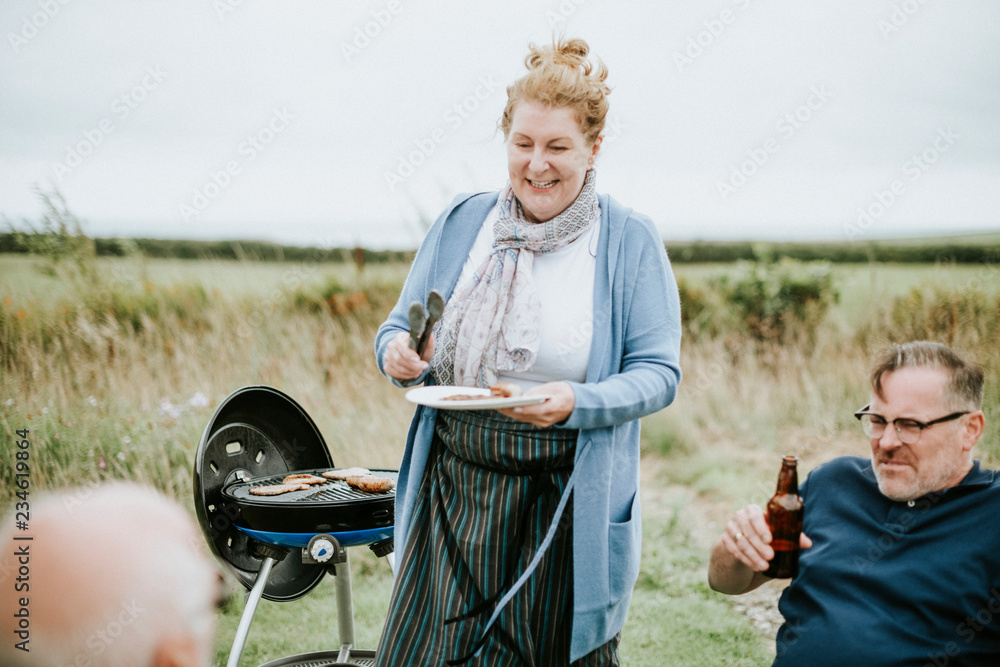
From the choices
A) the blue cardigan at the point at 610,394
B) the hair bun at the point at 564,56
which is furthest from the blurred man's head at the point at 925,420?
the hair bun at the point at 564,56

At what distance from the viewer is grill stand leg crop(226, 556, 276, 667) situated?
257 centimetres

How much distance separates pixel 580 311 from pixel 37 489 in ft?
11.6

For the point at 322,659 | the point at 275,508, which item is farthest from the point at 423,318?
the point at 322,659

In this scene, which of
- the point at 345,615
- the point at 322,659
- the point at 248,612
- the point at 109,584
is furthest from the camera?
the point at 322,659

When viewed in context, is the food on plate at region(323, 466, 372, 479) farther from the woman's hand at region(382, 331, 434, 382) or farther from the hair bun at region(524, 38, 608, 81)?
the hair bun at region(524, 38, 608, 81)

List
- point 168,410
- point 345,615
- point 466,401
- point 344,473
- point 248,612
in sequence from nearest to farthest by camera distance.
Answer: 1. point 466,401
2. point 248,612
3. point 344,473
4. point 345,615
5. point 168,410

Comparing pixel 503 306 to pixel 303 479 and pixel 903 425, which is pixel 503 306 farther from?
pixel 303 479

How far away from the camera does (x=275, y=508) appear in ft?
8.20

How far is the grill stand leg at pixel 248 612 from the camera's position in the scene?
8.43 ft

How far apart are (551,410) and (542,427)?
0.67ft

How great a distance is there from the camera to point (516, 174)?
210 cm

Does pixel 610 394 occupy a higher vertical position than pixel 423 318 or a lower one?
lower

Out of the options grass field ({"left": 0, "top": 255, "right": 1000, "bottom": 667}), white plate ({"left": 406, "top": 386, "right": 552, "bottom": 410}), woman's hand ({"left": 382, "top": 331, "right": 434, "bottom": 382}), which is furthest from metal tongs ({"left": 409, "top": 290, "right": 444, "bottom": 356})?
grass field ({"left": 0, "top": 255, "right": 1000, "bottom": 667})

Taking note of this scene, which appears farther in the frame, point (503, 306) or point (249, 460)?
point (249, 460)
